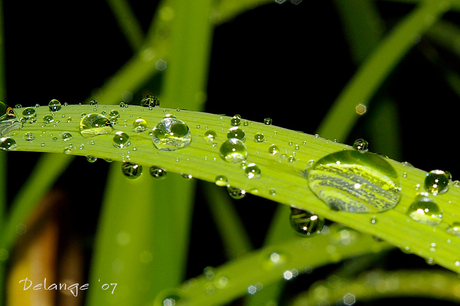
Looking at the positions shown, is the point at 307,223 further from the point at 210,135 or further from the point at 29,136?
the point at 29,136

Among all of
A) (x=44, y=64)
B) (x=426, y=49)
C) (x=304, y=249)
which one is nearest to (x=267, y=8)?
(x=426, y=49)

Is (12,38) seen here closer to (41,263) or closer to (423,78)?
(41,263)

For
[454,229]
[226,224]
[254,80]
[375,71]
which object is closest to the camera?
[454,229]

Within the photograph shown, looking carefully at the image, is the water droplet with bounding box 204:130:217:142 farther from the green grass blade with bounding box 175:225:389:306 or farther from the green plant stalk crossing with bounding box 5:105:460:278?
the green grass blade with bounding box 175:225:389:306

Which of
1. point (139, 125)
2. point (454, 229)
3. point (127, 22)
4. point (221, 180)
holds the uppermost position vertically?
point (127, 22)

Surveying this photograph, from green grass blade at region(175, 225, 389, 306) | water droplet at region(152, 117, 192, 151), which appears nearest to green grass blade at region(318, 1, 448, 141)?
green grass blade at region(175, 225, 389, 306)

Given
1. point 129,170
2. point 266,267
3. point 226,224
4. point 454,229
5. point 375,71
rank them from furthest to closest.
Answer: point 226,224, point 375,71, point 266,267, point 129,170, point 454,229

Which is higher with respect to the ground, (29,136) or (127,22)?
(127,22)

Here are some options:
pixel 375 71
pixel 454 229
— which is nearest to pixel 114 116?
pixel 454 229
